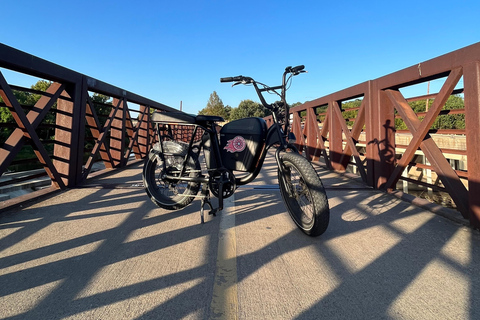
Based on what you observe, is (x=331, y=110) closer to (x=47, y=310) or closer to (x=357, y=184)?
(x=357, y=184)

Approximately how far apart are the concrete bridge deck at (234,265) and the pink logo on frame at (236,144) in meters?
0.71

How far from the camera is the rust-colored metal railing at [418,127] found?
7.25 feet

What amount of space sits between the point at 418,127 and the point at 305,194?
5.45 ft

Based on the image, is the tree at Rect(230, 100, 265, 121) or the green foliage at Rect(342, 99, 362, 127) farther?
the tree at Rect(230, 100, 265, 121)

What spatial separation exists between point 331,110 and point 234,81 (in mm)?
3280

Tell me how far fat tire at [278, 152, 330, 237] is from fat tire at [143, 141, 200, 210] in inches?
37.6

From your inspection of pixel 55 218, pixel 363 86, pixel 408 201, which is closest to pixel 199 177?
pixel 55 218

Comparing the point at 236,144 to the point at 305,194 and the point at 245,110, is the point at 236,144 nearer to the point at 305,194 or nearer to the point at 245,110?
the point at 305,194

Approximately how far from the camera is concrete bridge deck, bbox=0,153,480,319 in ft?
4.25

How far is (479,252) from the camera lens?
1845mm

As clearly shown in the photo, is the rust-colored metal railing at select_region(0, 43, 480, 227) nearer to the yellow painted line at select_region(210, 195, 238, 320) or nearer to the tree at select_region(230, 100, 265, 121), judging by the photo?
the yellow painted line at select_region(210, 195, 238, 320)

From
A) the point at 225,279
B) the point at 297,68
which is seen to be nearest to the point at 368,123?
the point at 297,68

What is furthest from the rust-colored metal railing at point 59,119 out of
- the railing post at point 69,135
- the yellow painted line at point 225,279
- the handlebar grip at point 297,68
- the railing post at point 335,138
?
the railing post at point 335,138

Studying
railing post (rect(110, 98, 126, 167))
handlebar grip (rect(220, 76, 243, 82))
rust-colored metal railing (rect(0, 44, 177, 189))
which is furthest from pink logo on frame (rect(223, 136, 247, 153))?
railing post (rect(110, 98, 126, 167))
